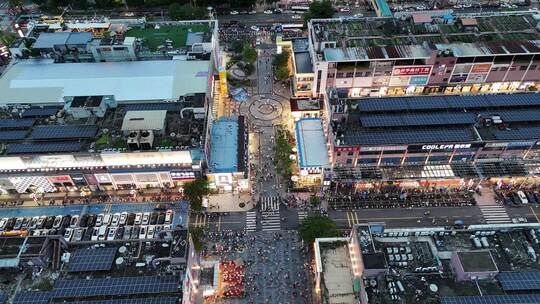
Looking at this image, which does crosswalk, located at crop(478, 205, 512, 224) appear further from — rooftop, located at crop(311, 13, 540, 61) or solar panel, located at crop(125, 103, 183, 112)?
solar panel, located at crop(125, 103, 183, 112)

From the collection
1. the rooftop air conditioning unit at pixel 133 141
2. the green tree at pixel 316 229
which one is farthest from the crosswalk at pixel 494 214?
the rooftop air conditioning unit at pixel 133 141

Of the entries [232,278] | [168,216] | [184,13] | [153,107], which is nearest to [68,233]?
[168,216]

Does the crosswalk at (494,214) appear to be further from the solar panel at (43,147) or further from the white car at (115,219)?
the solar panel at (43,147)

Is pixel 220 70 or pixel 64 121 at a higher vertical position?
pixel 220 70

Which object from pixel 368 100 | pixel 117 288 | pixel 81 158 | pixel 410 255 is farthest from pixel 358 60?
pixel 117 288

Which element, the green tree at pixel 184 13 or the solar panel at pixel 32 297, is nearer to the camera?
the solar panel at pixel 32 297

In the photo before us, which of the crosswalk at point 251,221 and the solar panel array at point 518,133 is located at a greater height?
the solar panel array at point 518,133

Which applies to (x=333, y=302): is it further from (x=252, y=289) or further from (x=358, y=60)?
(x=358, y=60)
